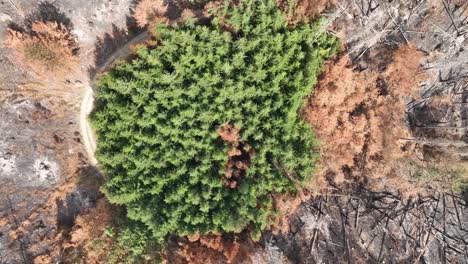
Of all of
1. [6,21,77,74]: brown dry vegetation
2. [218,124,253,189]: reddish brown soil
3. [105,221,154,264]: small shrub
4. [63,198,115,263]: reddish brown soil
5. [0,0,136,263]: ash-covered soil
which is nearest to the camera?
[218,124,253,189]: reddish brown soil

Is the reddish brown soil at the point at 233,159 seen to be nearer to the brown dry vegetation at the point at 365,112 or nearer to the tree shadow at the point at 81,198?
the brown dry vegetation at the point at 365,112

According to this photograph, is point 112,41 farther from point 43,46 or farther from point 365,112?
point 365,112

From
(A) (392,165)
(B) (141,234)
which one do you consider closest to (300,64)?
(A) (392,165)

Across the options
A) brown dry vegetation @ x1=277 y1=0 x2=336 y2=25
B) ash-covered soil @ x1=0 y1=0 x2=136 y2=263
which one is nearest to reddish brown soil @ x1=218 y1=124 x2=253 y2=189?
brown dry vegetation @ x1=277 y1=0 x2=336 y2=25

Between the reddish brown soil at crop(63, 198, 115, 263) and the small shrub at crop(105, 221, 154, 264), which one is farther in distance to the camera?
the reddish brown soil at crop(63, 198, 115, 263)

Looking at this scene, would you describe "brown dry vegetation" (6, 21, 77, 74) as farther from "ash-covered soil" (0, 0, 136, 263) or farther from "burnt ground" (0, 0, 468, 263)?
"burnt ground" (0, 0, 468, 263)

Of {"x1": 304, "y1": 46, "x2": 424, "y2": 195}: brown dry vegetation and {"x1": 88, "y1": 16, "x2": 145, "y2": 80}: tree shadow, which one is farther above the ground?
{"x1": 88, "y1": 16, "x2": 145, "y2": 80}: tree shadow

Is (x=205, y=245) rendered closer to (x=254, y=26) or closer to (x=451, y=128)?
(x=254, y=26)
